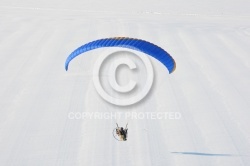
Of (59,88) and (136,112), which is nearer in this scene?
(136,112)

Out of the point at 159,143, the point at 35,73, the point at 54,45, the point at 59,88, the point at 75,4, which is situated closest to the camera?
the point at 159,143

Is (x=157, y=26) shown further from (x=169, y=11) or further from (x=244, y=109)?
(x=244, y=109)

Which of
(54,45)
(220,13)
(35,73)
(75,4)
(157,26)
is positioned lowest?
Result: (35,73)

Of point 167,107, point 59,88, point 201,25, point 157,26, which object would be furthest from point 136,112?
point 201,25

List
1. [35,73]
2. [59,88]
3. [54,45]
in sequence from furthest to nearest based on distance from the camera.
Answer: [54,45] < [35,73] < [59,88]

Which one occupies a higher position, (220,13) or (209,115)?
(220,13)

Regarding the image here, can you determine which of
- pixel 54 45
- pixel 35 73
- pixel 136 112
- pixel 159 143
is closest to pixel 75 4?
pixel 54 45
